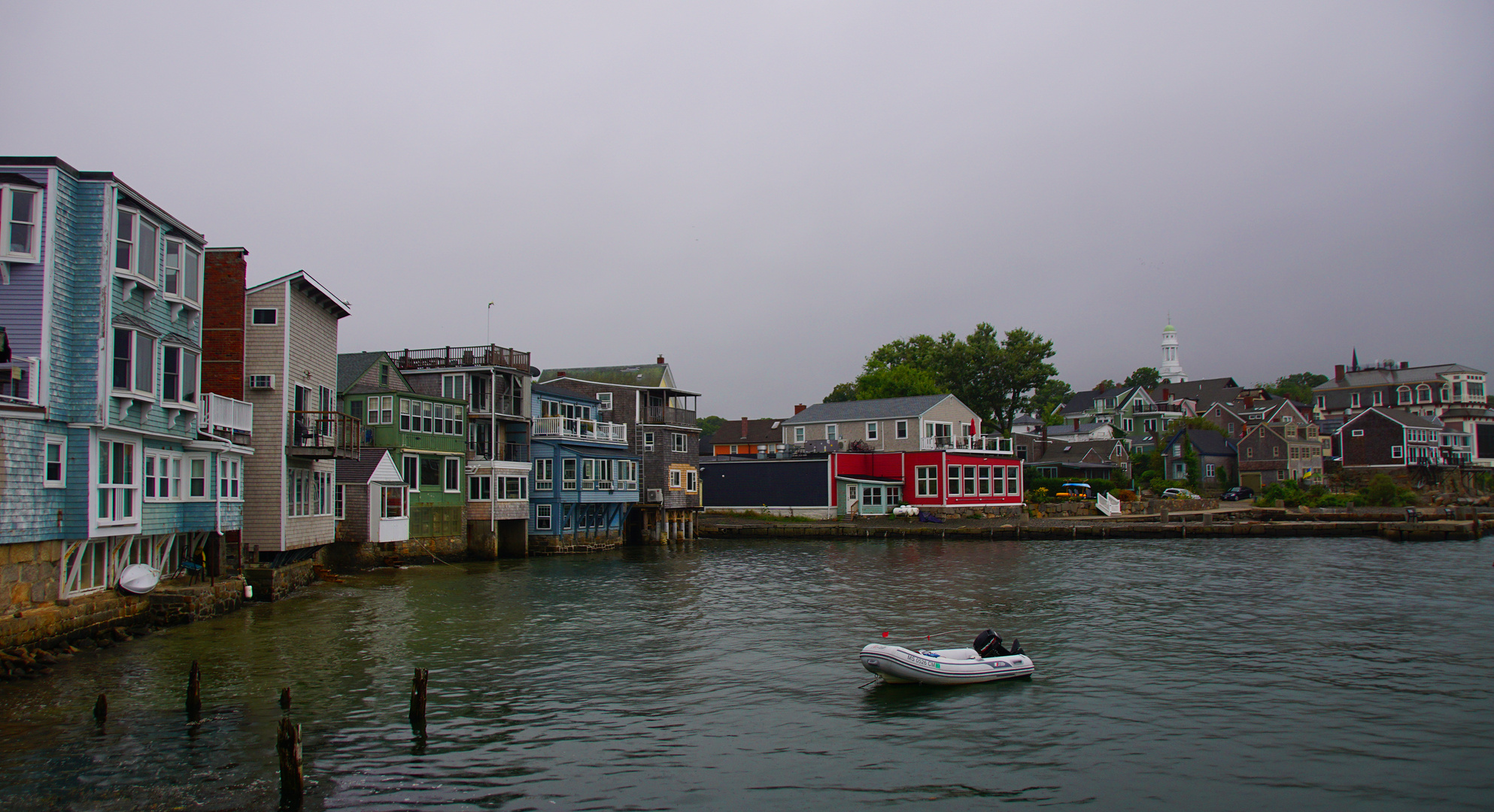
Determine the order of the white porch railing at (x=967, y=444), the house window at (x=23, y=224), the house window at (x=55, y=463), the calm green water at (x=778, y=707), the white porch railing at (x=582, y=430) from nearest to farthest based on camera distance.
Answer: the calm green water at (x=778, y=707)
the house window at (x=55, y=463)
the house window at (x=23, y=224)
the white porch railing at (x=582, y=430)
the white porch railing at (x=967, y=444)

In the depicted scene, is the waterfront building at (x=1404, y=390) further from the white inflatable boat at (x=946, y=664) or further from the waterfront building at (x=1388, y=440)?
the white inflatable boat at (x=946, y=664)

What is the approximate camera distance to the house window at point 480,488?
5444 centimetres

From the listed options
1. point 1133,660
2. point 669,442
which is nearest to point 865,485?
point 669,442

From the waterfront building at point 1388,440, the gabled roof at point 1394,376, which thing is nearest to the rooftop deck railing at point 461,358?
the waterfront building at point 1388,440

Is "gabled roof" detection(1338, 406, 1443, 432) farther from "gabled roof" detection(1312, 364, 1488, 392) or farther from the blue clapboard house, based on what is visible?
the blue clapboard house

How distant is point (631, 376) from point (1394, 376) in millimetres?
120497

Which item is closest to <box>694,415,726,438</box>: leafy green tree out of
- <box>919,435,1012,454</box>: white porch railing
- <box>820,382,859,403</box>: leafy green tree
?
<box>820,382,859,403</box>: leafy green tree

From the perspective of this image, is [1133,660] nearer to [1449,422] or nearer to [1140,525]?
[1140,525]

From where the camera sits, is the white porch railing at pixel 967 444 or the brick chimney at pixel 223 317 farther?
the white porch railing at pixel 967 444

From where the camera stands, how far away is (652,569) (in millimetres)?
50000

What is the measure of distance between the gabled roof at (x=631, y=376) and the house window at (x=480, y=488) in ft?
52.2

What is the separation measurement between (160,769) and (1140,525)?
65262 millimetres

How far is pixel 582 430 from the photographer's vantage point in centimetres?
6231

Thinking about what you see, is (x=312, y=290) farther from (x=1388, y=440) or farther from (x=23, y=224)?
(x=1388, y=440)
